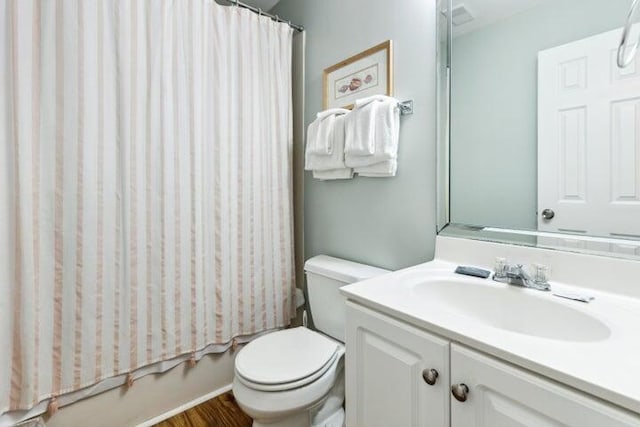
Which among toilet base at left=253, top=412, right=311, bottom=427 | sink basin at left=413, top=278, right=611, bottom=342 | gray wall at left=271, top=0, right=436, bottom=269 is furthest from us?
gray wall at left=271, top=0, right=436, bottom=269

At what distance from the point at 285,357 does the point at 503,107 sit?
1.27 m

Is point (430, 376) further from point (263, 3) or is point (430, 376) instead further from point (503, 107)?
point (263, 3)

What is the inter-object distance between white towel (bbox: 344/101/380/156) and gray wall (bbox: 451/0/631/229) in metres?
0.33

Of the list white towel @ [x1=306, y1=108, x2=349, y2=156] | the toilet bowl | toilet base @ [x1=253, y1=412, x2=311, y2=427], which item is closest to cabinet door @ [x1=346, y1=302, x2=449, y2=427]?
the toilet bowl

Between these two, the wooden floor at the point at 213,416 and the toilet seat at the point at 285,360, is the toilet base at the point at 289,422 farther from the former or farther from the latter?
the wooden floor at the point at 213,416

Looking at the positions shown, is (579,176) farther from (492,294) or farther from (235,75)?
(235,75)

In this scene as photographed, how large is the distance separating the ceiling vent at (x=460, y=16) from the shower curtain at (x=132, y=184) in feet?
3.18

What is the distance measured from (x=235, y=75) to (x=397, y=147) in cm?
Answer: 95

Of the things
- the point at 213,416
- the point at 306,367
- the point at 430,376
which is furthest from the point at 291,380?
the point at 213,416

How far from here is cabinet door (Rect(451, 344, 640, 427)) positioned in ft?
1.70

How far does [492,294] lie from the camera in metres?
1.00

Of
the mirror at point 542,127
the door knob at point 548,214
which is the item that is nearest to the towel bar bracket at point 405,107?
the mirror at point 542,127

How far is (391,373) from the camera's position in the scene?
2.79ft

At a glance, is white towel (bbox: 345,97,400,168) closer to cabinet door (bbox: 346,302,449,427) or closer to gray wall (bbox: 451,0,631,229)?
gray wall (bbox: 451,0,631,229)
